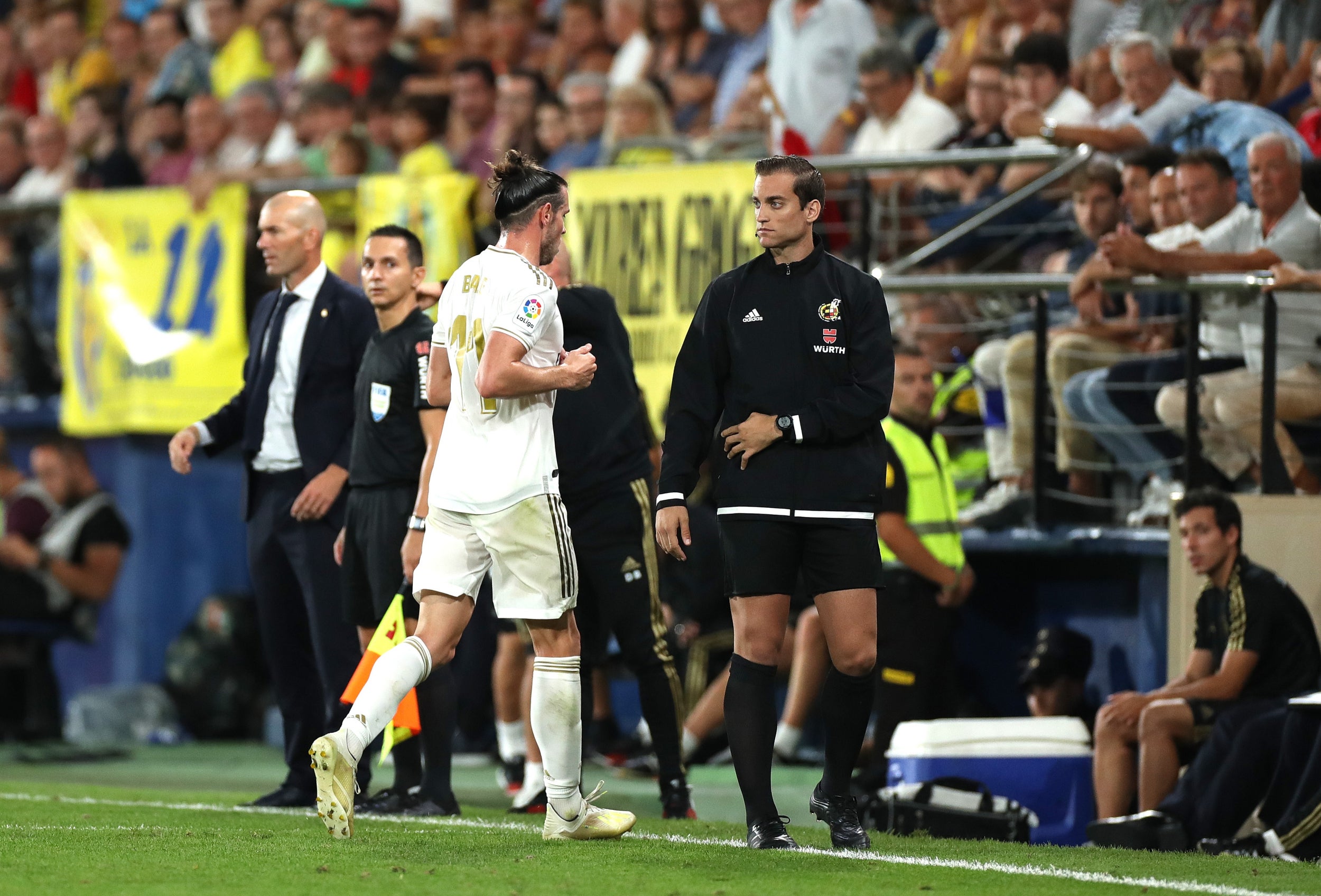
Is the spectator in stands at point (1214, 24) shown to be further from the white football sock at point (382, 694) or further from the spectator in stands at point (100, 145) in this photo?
the spectator in stands at point (100, 145)

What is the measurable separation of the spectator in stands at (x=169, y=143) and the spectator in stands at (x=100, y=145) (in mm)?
162

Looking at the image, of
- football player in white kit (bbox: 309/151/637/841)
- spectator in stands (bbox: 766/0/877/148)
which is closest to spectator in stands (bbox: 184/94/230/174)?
spectator in stands (bbox: 766/0/877/148)

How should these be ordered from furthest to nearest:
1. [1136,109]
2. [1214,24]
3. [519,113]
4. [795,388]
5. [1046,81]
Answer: [519,113]
[1214,24]
[1046,81]
[1136,109]
[795,388]

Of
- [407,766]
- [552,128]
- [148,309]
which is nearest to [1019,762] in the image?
[407,766]

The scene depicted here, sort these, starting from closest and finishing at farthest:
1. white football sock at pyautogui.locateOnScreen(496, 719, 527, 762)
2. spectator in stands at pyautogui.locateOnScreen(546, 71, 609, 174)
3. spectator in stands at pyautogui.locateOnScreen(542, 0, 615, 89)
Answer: white football sock at pyautogui.locateOnScreen(496, 719, 527, 762), spectator in stands at pyautogui.locateOnScreen(546, 71, 609, 174), spectator in stands at pyautogui.locateOnScreen(542, 0, 615, 89)

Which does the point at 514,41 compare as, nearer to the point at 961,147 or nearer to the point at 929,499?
the point at 961,147

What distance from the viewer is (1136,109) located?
1005cm

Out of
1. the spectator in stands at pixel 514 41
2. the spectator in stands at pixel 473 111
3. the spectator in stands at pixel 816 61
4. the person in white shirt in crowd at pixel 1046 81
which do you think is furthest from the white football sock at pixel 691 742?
the spectator in stands at pixel 514 41

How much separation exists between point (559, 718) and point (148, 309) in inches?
319

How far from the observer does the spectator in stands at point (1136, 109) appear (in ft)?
31.6

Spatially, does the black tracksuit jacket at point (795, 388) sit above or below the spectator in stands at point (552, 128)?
below

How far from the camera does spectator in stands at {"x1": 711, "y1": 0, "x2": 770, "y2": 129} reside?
41.2 ft

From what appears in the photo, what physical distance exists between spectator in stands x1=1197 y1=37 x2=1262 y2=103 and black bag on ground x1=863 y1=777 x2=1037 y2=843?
3937mm

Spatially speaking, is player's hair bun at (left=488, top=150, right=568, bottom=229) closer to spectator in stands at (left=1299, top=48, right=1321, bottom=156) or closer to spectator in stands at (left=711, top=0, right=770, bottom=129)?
spectator in stands at (left=1299, top=48, right=1321, bottom=156)
